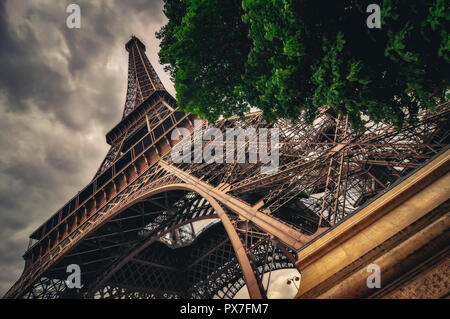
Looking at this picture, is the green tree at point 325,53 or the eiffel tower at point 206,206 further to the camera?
the eiffel tower at point 206,206

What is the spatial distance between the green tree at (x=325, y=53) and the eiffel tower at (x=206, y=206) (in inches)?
82.4

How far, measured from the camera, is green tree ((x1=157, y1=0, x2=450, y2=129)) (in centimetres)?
331

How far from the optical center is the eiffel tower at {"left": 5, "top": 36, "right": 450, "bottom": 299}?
6074 millimetres

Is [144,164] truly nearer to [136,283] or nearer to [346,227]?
[136,283]

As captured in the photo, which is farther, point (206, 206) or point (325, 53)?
point (206, 206)

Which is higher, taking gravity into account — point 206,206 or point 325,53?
point 206,206

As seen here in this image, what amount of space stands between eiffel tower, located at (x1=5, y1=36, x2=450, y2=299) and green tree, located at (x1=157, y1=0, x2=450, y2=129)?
6.87 ft

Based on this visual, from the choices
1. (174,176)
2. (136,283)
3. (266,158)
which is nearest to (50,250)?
(136,283)

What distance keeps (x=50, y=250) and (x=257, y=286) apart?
58.0 ft

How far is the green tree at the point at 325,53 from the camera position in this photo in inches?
130

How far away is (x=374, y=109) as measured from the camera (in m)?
3.97

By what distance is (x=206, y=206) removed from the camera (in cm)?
1316

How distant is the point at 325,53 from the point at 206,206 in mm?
10550

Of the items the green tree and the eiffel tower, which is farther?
the eiffel tower
